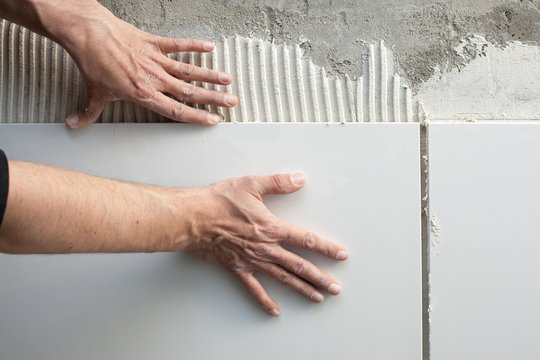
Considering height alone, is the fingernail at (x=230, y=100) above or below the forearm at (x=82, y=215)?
above

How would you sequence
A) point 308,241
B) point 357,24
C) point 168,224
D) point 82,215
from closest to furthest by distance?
point 82,215 < point 168,224 < point 308,241 < point 357,24

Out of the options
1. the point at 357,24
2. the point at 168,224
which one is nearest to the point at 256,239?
the point at 168,224

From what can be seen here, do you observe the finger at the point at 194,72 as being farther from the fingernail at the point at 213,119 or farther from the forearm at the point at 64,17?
the forearm at the point at 64,17

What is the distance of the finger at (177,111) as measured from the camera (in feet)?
4.08

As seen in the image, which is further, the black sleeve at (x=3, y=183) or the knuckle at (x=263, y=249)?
the knuckle at (x=263, y=249)

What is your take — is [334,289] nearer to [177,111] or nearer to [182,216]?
[182,216]

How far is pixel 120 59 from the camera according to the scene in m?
1.21

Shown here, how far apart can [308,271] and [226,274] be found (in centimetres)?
24

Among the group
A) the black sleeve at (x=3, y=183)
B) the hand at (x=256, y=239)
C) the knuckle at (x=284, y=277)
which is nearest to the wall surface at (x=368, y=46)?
the hand at (x=256, y=239)

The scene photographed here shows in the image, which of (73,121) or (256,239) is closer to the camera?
(256,239)

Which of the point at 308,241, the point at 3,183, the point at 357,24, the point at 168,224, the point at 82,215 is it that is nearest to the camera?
the point at 3,183

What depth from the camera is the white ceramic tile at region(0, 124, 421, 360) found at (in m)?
1.24

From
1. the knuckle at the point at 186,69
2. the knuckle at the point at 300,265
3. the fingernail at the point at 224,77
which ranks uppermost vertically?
the knuckle at the point at 186,69

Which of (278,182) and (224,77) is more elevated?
(224,77)
